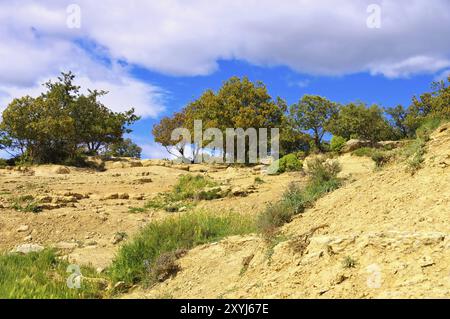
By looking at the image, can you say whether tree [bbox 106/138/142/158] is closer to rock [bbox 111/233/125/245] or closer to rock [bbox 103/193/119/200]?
rock [bbox 103/193/119/200]

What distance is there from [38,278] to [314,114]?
89.8ft

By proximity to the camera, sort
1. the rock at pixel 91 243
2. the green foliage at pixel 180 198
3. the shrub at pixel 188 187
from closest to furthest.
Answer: the rock at pixel 91 243 → the green foliage at pixel 180 198 → the shrub at pixel 188 187

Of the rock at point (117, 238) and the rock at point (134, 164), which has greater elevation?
the rock at point (134, 164)

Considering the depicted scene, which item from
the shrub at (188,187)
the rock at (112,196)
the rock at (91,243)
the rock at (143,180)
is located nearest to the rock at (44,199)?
the rock at (112,196)

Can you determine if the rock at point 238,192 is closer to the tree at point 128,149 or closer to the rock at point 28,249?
the rock at point 28,249

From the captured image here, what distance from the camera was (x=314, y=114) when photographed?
3219cm

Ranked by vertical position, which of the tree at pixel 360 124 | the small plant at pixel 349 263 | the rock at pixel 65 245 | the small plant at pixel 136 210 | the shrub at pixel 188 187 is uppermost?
the tree at pixel 360 124

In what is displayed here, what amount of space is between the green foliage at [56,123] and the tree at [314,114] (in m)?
13.9

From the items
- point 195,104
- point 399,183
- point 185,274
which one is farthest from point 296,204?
point 195,104

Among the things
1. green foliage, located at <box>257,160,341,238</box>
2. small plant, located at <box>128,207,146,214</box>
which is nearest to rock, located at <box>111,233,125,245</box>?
small plant, located at <box>128,207,146,214</box>

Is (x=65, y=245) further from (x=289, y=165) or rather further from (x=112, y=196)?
(x=289, y=165)

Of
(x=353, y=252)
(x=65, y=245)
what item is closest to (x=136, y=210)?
(x=65, y=245)

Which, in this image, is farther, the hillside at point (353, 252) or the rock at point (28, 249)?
the rock at point (28, 249)

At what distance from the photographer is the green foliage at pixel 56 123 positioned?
98.8 feet
